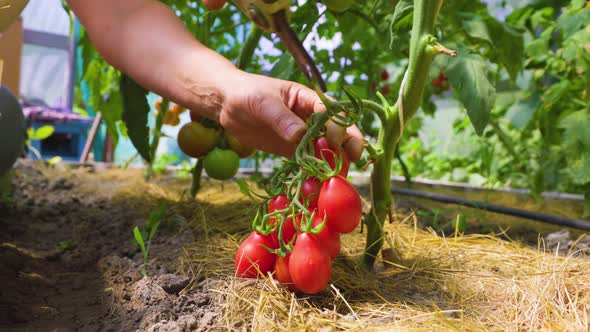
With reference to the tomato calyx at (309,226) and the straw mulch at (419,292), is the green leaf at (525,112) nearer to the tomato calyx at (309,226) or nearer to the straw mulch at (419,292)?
the straw mulch at (419,292)

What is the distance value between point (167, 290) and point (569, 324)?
0.80 m

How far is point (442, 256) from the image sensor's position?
1.23m

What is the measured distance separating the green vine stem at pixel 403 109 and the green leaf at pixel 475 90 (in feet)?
1.05

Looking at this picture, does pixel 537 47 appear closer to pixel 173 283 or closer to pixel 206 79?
pixel 206 79

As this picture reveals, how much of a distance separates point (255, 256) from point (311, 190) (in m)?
0.18

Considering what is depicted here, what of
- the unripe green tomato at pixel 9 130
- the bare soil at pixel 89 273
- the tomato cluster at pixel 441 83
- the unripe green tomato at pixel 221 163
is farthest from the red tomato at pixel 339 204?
the tomato cluster at pixel 441 83

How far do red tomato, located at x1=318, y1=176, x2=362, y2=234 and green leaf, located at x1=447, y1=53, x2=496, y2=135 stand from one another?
0.56 meters

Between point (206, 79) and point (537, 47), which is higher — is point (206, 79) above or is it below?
below

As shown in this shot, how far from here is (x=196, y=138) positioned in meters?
1.68

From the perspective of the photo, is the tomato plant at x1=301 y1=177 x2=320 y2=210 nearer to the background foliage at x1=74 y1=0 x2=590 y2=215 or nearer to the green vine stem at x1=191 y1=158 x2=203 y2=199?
the background foliage at x1=74 y1=0 x2=590 y2=215

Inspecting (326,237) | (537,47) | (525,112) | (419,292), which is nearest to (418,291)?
(419,292)

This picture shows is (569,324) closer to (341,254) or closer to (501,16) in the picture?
(341,254)

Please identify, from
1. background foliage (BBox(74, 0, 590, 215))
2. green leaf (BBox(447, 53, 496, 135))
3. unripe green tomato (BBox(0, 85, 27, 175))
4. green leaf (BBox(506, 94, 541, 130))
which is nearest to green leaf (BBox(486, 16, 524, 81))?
background foliage (BBox(74, 0, 590, 215))

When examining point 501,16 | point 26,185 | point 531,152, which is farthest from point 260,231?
point 501,16
